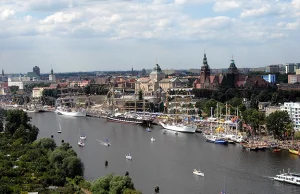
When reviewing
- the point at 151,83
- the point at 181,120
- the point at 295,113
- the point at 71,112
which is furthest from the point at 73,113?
the point at 295,113

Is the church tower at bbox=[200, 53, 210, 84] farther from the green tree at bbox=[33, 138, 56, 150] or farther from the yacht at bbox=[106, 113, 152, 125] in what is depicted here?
the green tree at bbox=[33, 138, 56, 150]

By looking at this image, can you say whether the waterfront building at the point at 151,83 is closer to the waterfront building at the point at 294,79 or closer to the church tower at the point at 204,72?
the church tower at the point at 204,72

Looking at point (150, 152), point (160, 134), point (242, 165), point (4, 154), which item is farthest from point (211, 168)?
point (160, 134)

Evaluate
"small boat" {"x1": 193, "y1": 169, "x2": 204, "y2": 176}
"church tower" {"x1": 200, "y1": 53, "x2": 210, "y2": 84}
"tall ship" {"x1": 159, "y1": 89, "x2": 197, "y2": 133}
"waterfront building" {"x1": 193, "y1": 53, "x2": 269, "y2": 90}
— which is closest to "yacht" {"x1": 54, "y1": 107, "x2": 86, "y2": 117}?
"tall ship" {"x1": 159, "y1": 89, "x2": 197, "y2": 133}

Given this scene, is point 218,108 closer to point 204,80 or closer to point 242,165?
point 242,165

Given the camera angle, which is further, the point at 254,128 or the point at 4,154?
the point at 254,128

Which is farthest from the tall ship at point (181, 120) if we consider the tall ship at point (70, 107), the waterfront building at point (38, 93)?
the waterfront building at point (38, 93)

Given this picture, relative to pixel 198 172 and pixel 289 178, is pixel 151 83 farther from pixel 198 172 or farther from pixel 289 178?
pixel 289 178

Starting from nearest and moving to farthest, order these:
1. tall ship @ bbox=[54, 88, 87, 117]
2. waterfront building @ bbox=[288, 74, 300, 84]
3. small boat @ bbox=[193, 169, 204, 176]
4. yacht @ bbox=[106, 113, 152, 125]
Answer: small boat @ bbox=[193, 169, 204, 176] → yacht @ bbox=[106, 113, 152, 125] → tall ship @ bbox=[54, 88, 87, 117] → waterfront building @ bbox=[288, 74, 300, 84]
